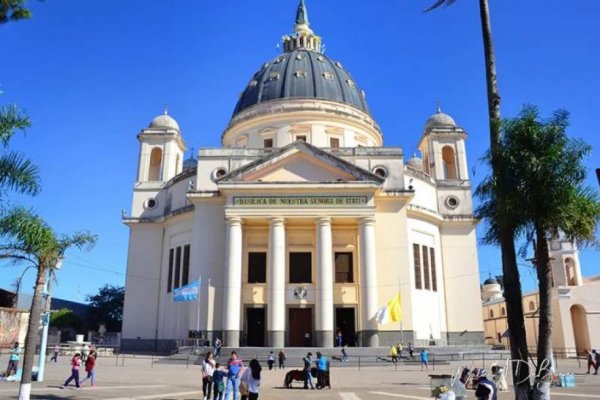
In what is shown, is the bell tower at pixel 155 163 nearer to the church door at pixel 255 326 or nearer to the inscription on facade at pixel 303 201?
the inscription on facade at pixel 303 201

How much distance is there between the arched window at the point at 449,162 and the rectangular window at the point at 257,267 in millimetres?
19553

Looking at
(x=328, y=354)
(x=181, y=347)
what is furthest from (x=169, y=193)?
(x=328, y=354)

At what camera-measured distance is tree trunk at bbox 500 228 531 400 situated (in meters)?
11.8

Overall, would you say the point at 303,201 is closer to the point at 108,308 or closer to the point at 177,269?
the point at 177,269

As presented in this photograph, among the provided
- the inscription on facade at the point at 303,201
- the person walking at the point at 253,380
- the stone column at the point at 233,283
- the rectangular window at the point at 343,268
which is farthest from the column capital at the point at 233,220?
the person walking at the point at 253,380

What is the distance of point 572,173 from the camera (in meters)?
12.8

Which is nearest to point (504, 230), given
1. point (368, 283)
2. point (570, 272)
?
point (368, 283)

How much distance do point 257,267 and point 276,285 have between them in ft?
11.3

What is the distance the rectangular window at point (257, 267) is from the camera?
35.8 m

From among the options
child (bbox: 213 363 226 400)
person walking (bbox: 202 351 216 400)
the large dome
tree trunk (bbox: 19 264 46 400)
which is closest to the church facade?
the large dome

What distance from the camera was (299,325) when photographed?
35188 mm

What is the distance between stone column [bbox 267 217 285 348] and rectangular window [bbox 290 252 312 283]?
2.21 m

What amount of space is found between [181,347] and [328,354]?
32.6 ft

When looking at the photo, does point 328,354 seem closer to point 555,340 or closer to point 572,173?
point 572,173
